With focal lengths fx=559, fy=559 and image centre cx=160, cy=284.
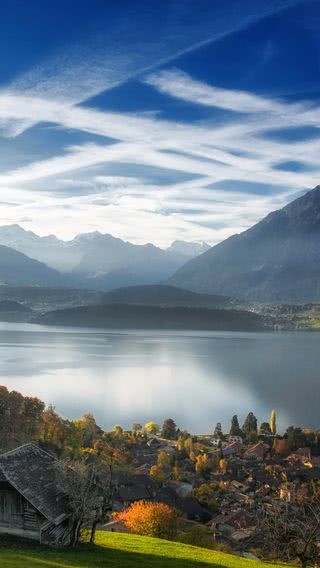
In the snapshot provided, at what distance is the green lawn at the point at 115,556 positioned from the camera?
14992 millimetres

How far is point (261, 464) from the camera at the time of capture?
50531mm

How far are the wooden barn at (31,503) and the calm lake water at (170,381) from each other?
54.6 m

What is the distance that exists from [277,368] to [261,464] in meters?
85.1

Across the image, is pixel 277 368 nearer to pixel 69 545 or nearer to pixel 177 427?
pixel 177 427

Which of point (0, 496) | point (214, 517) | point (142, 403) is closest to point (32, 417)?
point (214, 517)

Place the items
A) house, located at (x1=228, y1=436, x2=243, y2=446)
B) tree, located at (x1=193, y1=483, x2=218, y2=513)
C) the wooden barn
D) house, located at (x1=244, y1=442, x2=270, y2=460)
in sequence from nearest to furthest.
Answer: the wooden barn
tree, located at (x1=193, y1=483, x2=218, y2=513)
house, located at (x1=244, y1=442, x2=270, y2=460)
house, located at (x1=228, y1=436, x2=243, y2=446)

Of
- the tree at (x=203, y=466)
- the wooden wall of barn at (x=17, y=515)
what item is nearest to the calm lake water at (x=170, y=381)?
the tree at (x=203, y=466)

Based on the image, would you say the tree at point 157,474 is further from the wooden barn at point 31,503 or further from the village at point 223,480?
the wooden barn at point 31,503

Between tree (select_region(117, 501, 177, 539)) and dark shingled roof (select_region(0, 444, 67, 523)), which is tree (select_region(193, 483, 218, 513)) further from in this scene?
dark shingled roof (select_region(0, 444, 67, 523))

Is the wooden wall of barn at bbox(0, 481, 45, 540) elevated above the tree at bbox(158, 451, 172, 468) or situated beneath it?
elevated above

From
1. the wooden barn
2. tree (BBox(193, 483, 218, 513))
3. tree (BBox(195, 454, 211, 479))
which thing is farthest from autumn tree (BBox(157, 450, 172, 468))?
the wooden barn

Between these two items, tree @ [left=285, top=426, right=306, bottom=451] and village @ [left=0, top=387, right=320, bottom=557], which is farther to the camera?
tree @ [left=285, top=426, right=306, bottom=451]

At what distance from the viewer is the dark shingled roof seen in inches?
687

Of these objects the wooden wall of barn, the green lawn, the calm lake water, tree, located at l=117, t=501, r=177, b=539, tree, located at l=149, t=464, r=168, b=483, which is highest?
the wooden wall of barn
